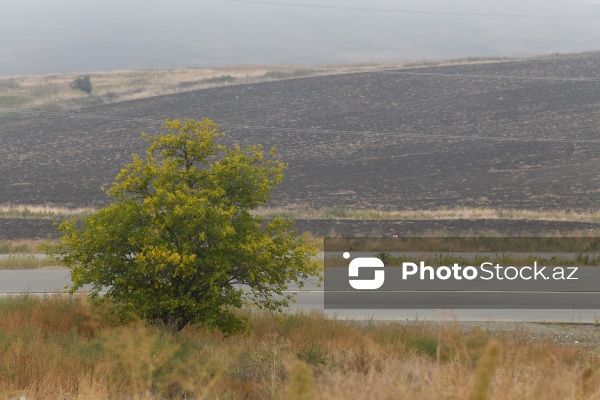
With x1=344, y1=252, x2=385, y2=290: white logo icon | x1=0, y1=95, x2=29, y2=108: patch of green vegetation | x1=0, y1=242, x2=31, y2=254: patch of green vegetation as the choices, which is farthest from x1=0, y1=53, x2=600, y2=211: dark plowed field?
x1=344, y1=252, x2=385, y2=290: white logo icon

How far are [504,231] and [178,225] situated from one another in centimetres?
2239

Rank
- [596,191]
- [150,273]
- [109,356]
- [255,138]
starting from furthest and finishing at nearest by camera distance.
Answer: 1. [255,138]
2. [596,191]
3. [150,273]
4. [109,356]

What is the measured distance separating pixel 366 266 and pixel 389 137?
111ft

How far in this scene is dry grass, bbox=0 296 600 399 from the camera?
634 cm

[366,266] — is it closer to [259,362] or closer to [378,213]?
[259,362]

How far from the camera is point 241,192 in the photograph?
1238cm

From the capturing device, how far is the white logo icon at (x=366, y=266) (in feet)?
64.9

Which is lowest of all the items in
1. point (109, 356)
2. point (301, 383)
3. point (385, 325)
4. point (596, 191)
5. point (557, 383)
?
point (596, 191)

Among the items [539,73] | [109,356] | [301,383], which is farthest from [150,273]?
[539,73]

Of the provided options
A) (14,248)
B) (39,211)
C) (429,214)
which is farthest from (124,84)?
(14,248)

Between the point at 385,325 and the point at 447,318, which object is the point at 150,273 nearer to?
the point at 385,325

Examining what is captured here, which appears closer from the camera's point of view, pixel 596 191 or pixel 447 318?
pixel 447 318

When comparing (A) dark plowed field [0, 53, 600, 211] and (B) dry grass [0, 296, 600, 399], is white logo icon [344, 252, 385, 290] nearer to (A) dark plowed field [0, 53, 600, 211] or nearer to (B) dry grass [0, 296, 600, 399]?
(B) dry grass [0, 296, 600, 399]

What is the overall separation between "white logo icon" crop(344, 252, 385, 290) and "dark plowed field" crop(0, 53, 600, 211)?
1605 cm
